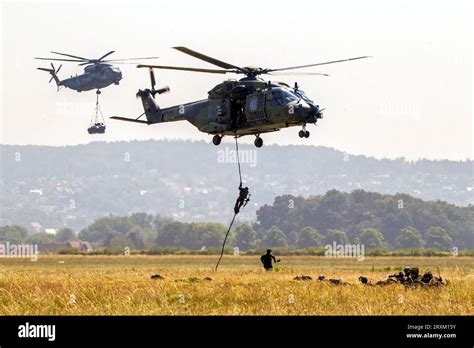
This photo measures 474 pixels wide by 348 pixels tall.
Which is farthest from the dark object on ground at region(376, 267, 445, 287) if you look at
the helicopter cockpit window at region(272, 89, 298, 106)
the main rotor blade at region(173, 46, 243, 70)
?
the main rotor blade at region(173, 46, 243, 70)

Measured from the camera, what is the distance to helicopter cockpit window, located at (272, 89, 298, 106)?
1860 inches

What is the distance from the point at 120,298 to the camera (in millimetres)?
33531

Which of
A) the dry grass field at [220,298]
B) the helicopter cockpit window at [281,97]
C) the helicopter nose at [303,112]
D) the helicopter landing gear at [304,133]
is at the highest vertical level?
the helicopter cockpit window at [281,97]

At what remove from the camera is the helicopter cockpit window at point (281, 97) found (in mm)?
47237

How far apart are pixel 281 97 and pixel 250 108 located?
1.88 meters

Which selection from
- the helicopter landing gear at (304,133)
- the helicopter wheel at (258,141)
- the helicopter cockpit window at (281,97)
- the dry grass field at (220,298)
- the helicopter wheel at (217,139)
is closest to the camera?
the dry grass field at (220,298)

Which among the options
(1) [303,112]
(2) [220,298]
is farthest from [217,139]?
(2) [220,298]

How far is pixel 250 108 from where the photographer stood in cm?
4862

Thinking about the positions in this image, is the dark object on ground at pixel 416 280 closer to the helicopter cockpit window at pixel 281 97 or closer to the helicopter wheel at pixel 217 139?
the helicopter cockpit window at pixel 281 97

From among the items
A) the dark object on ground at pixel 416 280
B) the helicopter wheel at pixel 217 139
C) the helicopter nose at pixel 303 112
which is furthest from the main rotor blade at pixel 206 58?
the dark object on ground at pixel 416 280
